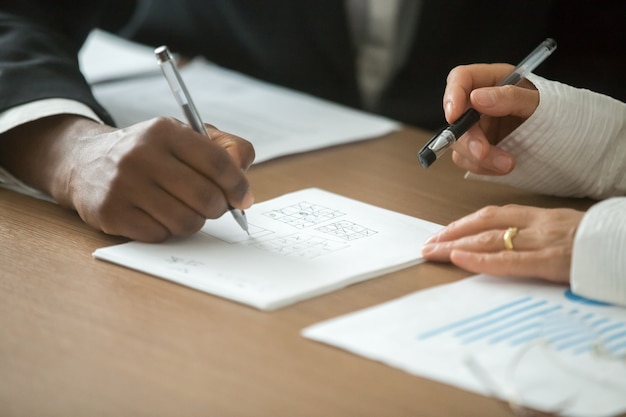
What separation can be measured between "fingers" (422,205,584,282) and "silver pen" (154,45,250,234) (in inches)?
7.7

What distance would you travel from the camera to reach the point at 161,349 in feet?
2.30

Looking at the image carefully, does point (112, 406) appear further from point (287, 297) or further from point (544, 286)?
point (544, 286)

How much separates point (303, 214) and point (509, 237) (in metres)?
0.26

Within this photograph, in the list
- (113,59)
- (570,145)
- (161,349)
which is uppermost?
(570,145)

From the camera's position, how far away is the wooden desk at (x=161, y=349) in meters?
0.63

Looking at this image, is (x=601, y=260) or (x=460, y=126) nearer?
(x=601, y=260)

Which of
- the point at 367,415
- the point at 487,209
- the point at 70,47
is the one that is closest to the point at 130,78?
the point at 70,47

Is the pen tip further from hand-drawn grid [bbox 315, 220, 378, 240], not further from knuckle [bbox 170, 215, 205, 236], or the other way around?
knuckle [bbox 170, 215, 205, 236]

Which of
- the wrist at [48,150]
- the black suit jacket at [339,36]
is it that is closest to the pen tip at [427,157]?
the wrist at [48,150]

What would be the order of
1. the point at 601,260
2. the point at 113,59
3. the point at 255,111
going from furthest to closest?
the point at 113,59 < the point at 255,111 < the point at 601,260

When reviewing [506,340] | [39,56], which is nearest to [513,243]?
[506,340]

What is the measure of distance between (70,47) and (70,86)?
236mm

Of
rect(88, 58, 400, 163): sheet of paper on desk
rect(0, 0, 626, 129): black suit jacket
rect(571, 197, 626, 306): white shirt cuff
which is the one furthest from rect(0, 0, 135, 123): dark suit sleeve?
rect(571, 197, 626, 306): white shirt cuff

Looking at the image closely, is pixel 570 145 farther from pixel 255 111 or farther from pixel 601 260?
pixel 255 111
